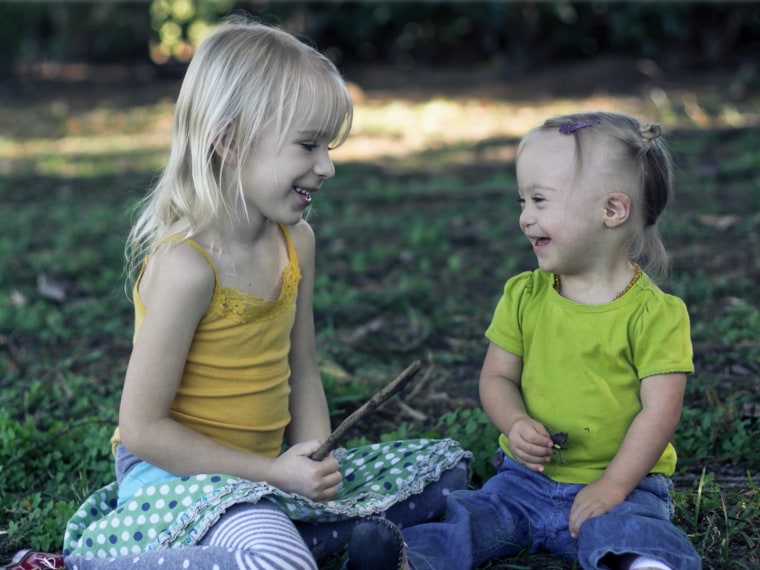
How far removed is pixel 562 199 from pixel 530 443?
587 mm

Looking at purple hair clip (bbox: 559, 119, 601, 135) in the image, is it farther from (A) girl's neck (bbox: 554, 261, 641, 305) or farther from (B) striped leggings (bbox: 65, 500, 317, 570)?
(B) striped leggings (bbox: 65, 500, 317, 570)

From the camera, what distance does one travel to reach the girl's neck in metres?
2.54

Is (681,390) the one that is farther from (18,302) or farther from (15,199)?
(15,199)

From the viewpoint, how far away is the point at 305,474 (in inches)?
95.7

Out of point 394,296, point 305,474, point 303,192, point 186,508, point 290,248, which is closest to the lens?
point 186,508

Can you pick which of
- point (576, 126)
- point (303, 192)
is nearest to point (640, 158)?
point (576, 126)

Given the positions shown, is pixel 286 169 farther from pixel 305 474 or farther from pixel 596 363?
pixel 596 363

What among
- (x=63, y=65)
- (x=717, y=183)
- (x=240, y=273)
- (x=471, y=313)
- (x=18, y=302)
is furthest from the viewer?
(x=63, y=65)

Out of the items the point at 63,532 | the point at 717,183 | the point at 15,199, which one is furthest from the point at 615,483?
the point at 15,199

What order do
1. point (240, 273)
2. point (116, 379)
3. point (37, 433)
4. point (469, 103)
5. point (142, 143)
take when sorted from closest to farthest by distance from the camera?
point (240, 273) → point (37, 433) → point (116, 379) → point (142, 143) → point (469, 103)

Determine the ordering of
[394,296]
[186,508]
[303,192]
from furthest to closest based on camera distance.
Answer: [394,296] → [303,192] → [186,508]

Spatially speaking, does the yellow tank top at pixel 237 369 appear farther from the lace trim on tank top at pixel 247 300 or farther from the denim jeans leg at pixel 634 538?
the denim jeans leg at pixel 634 538

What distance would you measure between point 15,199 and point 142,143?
2.08 m

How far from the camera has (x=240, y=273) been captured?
2.59 metres
